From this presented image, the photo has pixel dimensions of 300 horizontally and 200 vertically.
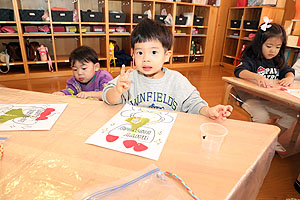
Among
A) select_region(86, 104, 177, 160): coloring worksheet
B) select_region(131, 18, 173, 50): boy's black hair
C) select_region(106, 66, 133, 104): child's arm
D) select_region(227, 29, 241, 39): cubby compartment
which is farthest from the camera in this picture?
select_region(227, 29, 241, 39): cubby compartment

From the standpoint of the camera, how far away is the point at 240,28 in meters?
4.17

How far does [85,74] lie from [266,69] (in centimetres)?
152

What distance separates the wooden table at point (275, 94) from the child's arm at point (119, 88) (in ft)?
2.75

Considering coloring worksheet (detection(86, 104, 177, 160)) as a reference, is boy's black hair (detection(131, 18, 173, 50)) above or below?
above

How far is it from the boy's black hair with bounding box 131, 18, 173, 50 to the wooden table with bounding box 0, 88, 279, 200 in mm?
461

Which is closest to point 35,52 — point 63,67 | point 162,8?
point 63,67

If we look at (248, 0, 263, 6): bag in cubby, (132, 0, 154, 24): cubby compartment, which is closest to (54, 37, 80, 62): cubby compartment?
(132, 0, 154, 24): cubby compartment

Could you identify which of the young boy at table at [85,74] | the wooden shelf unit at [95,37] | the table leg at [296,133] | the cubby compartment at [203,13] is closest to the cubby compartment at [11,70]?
the wooden shelf unit at [95,37]

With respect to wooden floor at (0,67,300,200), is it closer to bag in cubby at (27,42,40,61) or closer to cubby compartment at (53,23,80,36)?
bag in cubby at (27,42,40,61)

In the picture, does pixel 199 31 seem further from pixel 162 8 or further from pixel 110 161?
pixel 110 161

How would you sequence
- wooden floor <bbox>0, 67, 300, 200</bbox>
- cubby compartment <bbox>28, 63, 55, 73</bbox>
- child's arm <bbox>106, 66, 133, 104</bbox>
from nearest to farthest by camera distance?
child's arm <bbox>106, 66, 133, 104</bbox> → wooden floor <bbox>0, 67, 300, 200</bbox> → cubby compartment <bbox>28, 63, 55, 73</bbox>

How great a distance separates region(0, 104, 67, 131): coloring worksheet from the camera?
68cm

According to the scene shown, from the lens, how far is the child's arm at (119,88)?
2.74 ft

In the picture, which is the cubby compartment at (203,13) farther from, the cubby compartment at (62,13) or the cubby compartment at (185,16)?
the cubby compartment at (62,13)
